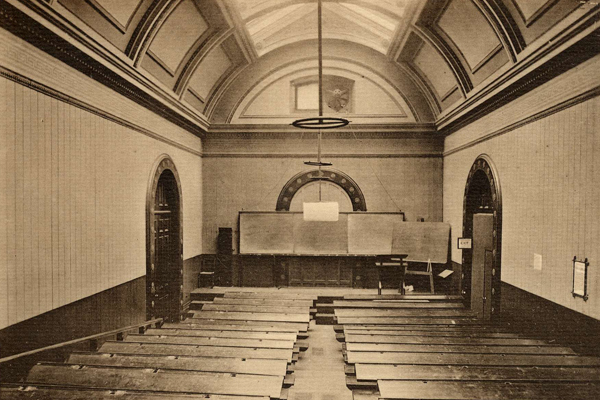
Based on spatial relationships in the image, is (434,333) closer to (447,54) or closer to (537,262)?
(537,262)

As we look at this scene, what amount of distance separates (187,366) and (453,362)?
2507 mm

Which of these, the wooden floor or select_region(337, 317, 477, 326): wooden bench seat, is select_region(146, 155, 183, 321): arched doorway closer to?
the wooden floor

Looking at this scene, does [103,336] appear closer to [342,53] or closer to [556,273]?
[556,273]

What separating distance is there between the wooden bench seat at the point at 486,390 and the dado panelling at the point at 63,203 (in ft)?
10.6

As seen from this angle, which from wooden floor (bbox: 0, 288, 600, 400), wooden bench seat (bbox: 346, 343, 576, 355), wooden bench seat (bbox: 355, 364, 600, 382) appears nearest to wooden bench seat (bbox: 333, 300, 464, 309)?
wooden floor (bbox: 0, 288, 600, 400)

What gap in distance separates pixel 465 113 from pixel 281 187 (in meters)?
4.32

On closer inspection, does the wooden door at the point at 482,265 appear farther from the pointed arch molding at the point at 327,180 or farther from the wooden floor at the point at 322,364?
the pointed arch molding at the point at 327,180

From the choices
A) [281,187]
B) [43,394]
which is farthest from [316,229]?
[43,394]

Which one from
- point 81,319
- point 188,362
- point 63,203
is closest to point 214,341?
point 188,362

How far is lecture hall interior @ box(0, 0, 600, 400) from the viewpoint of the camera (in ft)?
12.4

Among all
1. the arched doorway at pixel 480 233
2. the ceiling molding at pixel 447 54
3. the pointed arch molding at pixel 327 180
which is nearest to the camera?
the arched doorway at pixel 480 233

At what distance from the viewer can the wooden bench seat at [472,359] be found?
4.02 meters

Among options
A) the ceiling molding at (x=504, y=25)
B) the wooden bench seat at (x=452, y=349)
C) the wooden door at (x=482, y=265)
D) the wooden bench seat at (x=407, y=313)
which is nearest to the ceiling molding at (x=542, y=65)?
the ceiling molding at (x=504, y=25)

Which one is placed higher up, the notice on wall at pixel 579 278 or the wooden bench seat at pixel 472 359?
the notice on wall at pixel 579 278
